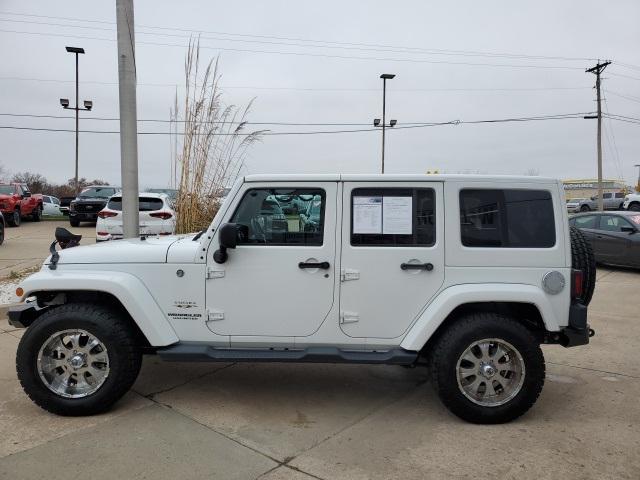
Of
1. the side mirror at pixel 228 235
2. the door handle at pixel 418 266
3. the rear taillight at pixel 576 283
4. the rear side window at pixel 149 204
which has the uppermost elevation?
the rear side window at pixel 149 204

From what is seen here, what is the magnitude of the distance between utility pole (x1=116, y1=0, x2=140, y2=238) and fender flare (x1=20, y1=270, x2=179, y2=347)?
9.70 ft

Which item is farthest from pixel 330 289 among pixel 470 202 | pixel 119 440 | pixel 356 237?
pixel 119 440

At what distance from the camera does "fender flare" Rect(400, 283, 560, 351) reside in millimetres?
3453

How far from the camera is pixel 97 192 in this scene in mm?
19656

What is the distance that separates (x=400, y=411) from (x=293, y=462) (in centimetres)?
109

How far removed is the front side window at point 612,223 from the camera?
1068cm

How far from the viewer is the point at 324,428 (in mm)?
3455

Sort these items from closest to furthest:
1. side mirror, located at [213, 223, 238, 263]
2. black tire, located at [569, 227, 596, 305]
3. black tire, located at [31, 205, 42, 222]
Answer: side mirror, located at [213, 223, 238, 263] → black tire, located at [569, 227, 596, 305] → black tire, located at [31, 205, 42, 222]

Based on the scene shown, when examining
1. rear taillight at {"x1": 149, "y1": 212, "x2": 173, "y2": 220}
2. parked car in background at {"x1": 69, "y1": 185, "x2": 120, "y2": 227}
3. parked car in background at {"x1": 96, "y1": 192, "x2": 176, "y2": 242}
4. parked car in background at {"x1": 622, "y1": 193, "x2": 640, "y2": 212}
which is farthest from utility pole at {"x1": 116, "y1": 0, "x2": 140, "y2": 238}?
parked car in background at {"x1": 622, "y1": 193, "x2": 640, "y2": 212}

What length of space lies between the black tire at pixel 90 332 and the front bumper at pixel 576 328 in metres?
3.10

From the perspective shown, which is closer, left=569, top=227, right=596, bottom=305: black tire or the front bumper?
the front bumper

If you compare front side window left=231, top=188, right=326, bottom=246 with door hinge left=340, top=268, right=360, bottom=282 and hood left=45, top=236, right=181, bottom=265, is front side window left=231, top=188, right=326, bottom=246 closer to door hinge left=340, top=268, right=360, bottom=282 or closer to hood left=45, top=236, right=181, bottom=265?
door hinge left=340, top=268, right=360, bottom=282

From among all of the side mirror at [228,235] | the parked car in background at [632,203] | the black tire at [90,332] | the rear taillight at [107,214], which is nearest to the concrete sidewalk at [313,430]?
the black tire at [90,332]

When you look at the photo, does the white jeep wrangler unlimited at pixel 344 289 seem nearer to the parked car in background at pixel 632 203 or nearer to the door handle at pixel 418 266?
the door handle at pixel 418 266
